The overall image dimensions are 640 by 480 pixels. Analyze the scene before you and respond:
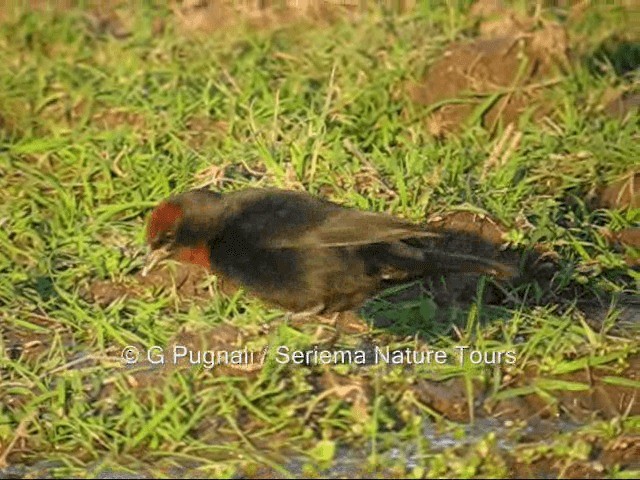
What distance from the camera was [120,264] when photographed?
668 cm

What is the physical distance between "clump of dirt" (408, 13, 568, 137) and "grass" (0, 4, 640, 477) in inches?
4.1

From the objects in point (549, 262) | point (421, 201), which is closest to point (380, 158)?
point (421, 201)

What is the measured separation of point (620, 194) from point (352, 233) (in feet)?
6.82

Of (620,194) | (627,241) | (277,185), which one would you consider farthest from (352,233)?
(620,194)

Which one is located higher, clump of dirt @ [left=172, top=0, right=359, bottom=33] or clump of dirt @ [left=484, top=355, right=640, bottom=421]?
clump of dirt @ [left=172, top=0, right=359, bottom=33]

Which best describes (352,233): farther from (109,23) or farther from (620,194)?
(109,23)

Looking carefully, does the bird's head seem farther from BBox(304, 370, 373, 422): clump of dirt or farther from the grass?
BBox(304, 370, 373, 422): clump of dirt

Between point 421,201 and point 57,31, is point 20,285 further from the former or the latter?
point 57,31

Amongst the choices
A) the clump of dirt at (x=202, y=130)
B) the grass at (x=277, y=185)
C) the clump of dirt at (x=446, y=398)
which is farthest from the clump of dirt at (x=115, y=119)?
the clump of dirt at (x=446, y=398)

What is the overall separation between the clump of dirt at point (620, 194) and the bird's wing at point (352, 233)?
71.8 inches

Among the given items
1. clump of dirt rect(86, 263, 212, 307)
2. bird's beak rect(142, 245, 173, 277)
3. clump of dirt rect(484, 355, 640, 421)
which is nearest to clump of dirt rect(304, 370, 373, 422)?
clump of dirt rect(484, 355, 640, 421)

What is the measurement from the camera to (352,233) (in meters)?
5.64

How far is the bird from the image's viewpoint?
18.4ft

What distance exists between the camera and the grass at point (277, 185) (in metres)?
5.24
